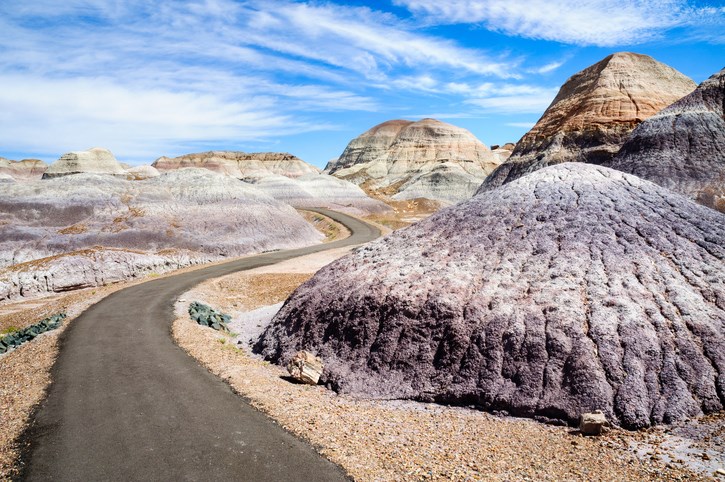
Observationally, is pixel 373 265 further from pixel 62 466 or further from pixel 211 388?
pixel 62 466

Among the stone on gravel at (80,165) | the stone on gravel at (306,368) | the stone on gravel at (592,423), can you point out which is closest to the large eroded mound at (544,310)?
the stone on gravel at (306,368)

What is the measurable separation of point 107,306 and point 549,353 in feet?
66.5

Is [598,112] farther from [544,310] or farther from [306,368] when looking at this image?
[306,368]

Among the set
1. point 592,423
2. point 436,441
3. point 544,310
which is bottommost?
point 436,441

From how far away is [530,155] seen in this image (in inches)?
2072

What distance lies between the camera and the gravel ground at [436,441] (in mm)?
7879

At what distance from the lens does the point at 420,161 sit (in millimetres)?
152875

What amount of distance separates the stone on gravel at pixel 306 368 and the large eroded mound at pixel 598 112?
136 ft

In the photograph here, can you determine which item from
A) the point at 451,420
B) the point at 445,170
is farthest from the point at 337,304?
the point at 445,170

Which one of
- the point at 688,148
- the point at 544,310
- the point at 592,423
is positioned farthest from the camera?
the point at 688,148

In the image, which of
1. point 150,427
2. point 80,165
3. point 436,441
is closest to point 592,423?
point 436,441

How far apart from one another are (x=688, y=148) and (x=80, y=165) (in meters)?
132

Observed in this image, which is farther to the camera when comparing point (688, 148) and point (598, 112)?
point (598, 112)

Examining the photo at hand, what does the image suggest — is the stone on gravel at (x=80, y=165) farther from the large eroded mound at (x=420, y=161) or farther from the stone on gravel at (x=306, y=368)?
the stone on gravel at (x=306, y=368)
